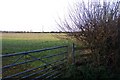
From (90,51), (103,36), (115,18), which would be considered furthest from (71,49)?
(115,18)

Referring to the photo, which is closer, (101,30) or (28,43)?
(101,30)

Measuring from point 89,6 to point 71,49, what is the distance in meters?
1.93

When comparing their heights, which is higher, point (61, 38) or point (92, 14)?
point (92, 14)

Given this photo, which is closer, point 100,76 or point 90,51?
point 100,76

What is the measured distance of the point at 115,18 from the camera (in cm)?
994

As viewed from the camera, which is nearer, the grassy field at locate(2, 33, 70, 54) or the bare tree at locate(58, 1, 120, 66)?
the bare tree at locate(58, 1, 120, 66)

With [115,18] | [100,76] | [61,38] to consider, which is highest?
[115,18]

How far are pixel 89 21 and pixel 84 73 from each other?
227 centimetres

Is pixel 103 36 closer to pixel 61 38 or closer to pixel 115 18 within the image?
pixel 115 18

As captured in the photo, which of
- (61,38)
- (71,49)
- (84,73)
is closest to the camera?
(84,73)

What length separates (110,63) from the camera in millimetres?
9922

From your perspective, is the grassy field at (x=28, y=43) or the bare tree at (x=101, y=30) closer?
the bare tree at (x=101, y=30)

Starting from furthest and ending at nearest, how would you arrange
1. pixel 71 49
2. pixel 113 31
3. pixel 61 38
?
pixel 61 38 < pixel 71 49 < pixel 113 31

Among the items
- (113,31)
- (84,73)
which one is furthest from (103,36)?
(84,73)
